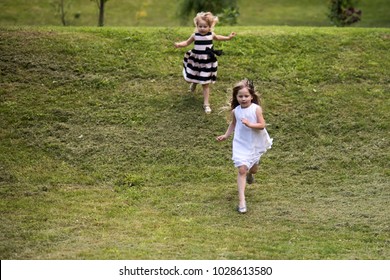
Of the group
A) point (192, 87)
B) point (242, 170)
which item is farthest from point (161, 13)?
point (242, 170)

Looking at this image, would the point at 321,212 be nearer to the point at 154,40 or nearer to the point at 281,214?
the point at 281,214

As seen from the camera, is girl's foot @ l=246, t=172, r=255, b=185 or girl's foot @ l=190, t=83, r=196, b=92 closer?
girl's foot @ l=246, t=172, r=255, b=185

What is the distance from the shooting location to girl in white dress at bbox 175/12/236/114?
35.0 ft

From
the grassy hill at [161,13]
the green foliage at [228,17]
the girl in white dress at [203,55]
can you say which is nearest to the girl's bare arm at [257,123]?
the girl in white dress at [203,55]

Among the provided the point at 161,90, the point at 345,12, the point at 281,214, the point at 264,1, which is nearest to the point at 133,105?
the point at 161,90

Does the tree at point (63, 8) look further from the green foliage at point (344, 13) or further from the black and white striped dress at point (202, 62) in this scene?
the black and white striped dress at point (202, 62)

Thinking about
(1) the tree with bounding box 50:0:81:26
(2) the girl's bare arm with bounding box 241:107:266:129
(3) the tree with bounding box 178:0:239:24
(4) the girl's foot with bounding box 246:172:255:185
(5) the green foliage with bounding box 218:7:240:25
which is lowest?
(1) the tree with bounding box 50:0:81:26

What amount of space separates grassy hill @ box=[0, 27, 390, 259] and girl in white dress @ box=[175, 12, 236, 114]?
0.40 metres

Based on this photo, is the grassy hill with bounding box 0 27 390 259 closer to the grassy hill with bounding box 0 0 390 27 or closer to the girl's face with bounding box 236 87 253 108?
the girl's face with bounding box 236 87 253 108

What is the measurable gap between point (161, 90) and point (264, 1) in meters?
9.62

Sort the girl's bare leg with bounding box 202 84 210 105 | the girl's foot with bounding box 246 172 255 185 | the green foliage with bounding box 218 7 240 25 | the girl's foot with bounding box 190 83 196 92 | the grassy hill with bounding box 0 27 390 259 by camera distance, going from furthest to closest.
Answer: the green foliage with bounding box 218 7 240 25, the girl's foot with bounding box 190 83 196 92, the girl's bare leg with bounding box 202 84 210 105, the girl's foot with bounding box 246 172 255 185, the grassy hill with bounding box 0 27 390 259

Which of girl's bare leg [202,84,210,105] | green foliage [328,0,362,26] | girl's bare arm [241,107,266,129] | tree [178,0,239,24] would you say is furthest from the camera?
green foliage [328,0,362,26]

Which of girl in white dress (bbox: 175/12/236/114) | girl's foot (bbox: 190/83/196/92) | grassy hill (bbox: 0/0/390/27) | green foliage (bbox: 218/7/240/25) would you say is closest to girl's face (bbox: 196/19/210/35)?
girl in white dress (bbox: 175/12/236/114)

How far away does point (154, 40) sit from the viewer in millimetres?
Answer: 12578
